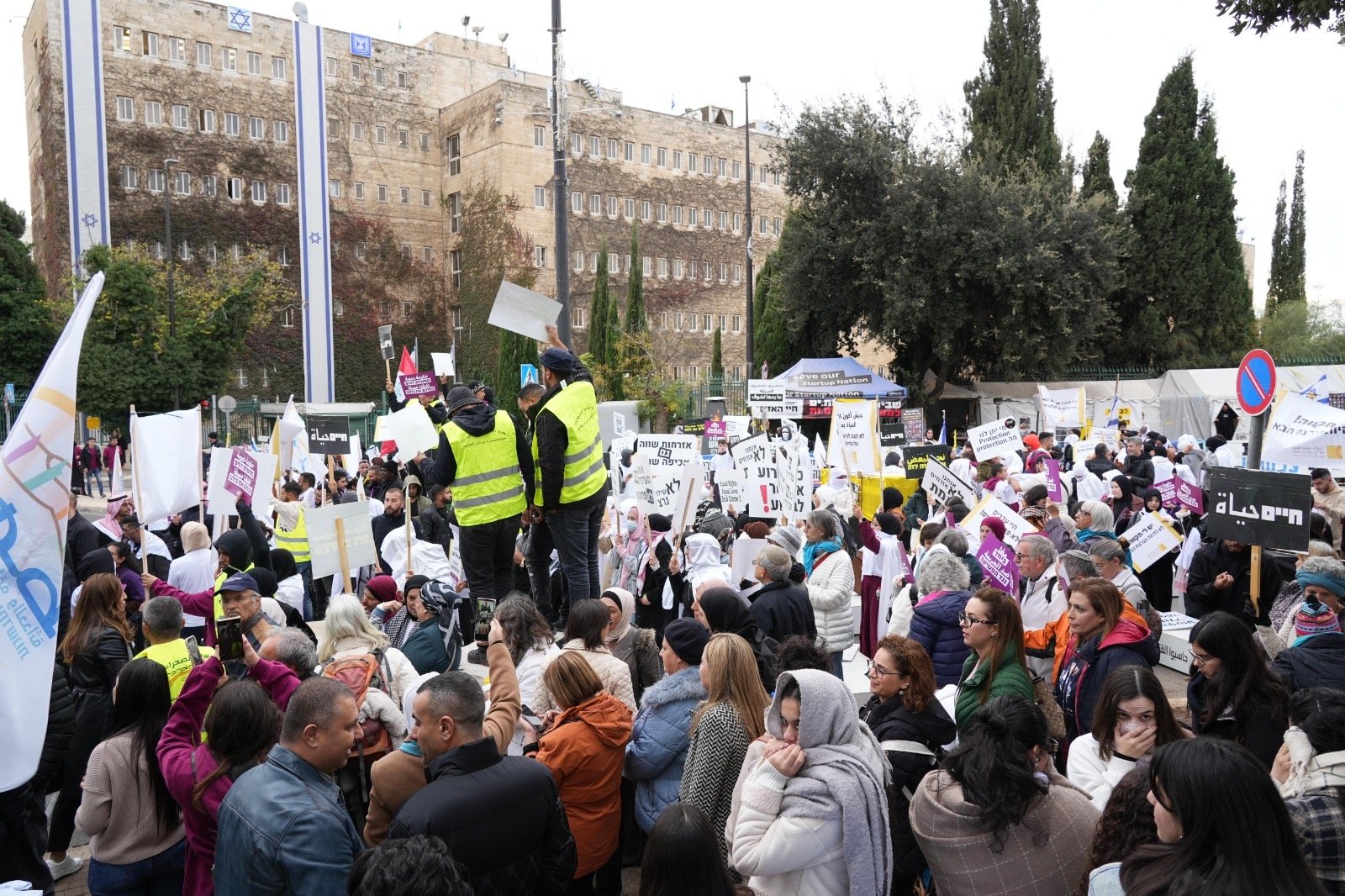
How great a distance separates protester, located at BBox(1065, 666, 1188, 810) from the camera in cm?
381

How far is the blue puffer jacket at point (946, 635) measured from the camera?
562 cm

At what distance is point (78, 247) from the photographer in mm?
44719

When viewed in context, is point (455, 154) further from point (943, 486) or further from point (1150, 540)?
point (1150, 540)

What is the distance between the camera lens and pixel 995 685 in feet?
15.3

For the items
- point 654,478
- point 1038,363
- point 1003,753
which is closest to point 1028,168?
point 1038,363

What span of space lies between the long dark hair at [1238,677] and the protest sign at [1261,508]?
9.47 feet

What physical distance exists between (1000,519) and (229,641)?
227 inches

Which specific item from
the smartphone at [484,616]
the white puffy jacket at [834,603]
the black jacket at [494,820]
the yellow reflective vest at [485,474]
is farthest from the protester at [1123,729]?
the yellow reflective vest at [485,474]

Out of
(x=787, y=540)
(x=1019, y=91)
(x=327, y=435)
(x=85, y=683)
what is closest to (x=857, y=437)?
(x=787, y=540)

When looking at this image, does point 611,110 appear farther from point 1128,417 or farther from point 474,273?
point 1128,417

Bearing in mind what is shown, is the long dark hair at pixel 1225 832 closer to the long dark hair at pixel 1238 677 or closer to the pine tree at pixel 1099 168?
the long dark hair at pixel 1238 677

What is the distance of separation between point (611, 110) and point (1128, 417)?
39998 mm

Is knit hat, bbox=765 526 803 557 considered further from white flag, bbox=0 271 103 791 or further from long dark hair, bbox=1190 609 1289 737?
white flag, bbox=0 271 103 791

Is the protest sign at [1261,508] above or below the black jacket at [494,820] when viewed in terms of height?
above
